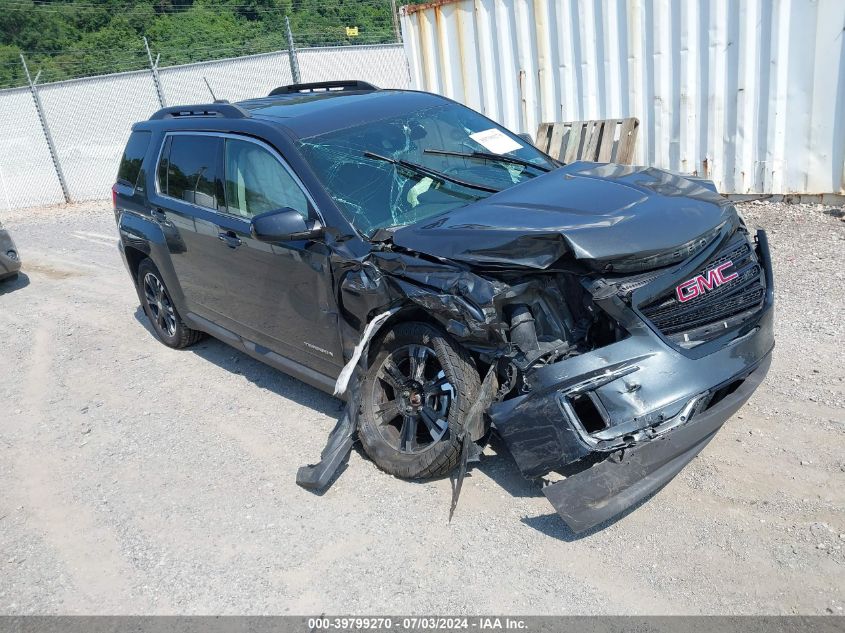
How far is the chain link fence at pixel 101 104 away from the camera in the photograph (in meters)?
15.7

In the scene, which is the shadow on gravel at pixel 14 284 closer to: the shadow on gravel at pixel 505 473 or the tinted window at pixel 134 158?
the tinted window at pixel 134 158

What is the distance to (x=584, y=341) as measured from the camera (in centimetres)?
347

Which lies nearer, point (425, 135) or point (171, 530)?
point (171, 530)

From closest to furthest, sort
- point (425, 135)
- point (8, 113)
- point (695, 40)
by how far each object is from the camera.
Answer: point (425, 135), point (695, 40), point (8, 113)

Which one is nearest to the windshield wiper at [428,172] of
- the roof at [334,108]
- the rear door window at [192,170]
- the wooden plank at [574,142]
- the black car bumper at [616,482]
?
the roof at [334,108]

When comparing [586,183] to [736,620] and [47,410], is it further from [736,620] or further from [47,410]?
[47,410]

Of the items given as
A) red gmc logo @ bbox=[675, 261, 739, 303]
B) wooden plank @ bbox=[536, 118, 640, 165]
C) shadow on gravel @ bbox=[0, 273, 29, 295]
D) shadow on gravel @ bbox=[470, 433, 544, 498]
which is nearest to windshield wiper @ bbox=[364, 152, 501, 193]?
red gmc logo @ bbox=[675, 261, 739, 303]

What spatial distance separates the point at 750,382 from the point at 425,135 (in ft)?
8.03

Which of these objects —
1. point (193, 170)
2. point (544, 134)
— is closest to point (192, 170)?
point (193, 170)

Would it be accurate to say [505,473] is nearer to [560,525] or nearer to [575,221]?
[560,525]

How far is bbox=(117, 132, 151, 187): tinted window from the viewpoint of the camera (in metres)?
5.96

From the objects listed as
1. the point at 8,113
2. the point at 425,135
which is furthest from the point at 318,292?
the point at 8,113

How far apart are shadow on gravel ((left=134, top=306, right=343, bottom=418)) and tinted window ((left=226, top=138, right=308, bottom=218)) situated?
1360 millimetres

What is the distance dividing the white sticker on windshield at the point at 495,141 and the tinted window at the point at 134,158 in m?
2.77
